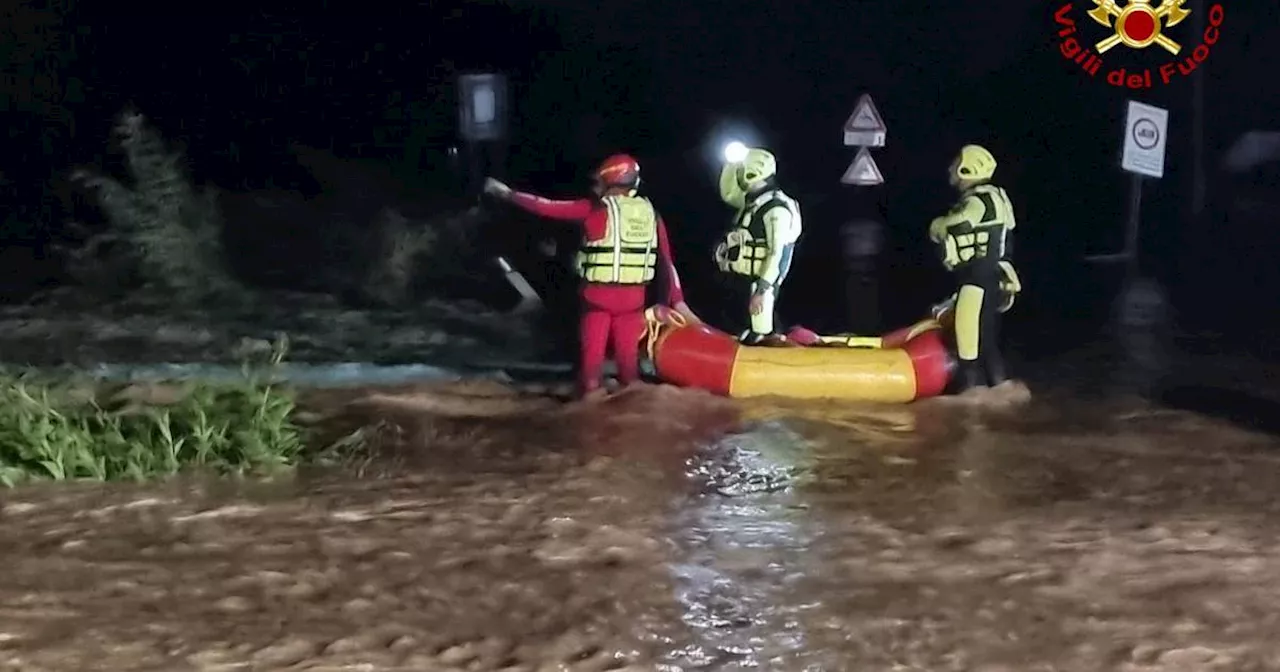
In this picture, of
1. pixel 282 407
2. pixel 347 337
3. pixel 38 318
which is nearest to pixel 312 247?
pixel 347 337

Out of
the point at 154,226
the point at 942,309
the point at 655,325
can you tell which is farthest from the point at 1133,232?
the point at 154,226

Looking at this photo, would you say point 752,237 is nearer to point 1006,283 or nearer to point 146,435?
point 1006,283

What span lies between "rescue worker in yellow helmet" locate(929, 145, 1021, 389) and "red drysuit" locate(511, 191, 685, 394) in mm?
1308

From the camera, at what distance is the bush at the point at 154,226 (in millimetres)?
8383

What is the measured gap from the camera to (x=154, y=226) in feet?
27.5

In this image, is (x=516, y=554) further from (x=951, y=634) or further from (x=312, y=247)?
(x=312, y=247)

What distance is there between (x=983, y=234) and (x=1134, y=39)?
3.41m

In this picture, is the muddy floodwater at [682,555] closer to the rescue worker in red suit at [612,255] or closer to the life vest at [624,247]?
the rescue worker in red suit at [612,255]

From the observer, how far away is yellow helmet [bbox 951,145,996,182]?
6605mm

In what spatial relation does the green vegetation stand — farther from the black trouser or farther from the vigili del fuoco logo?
the vigili del fuoco logo

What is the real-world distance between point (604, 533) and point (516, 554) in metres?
0.34

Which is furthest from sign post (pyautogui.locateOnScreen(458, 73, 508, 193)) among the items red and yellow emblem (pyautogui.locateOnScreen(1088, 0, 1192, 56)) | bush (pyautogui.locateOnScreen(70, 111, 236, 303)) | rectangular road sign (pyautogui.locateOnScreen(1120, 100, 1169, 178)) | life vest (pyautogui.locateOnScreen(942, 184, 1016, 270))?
rectangular road sign (pyautogui.locateOnScreen(1120, 100, 1169, 178))

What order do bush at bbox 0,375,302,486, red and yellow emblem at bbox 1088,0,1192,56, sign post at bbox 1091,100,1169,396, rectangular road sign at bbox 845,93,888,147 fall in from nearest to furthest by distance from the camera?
bush at bbox 0,375,302,486, rectangular road sign at bbox 845,93,888,147, sign post at bbox 1091,100,1169,396, red and yellow emblem at bbox 1088,0,1192,56

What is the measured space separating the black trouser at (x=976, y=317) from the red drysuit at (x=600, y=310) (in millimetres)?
1346
